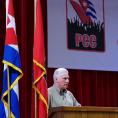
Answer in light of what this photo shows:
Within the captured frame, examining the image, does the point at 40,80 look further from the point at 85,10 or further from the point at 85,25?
the point at 85,10

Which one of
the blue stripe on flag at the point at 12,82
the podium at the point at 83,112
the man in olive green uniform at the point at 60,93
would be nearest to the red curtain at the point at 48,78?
the man in olive green uniform at the point at 60,93

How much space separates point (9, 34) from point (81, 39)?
291cm

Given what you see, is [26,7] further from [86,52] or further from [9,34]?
[9,34]

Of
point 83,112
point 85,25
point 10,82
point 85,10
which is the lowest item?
point 83,112

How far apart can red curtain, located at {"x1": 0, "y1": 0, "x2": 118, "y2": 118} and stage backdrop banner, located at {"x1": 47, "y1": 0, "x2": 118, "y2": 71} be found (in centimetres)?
22

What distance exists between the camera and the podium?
3967mm

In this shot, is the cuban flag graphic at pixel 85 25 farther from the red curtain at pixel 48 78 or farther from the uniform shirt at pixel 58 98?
the uniform shirt at pixel 58 98

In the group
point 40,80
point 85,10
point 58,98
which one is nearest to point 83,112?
point 40,80

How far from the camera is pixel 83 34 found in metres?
7.06

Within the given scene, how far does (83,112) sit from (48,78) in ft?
9.29

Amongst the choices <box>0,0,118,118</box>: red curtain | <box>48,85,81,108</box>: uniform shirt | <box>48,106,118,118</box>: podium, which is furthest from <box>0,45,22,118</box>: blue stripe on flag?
<box>0,0,118,118</box>: red curtain

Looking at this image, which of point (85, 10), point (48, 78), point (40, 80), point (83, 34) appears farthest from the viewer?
point (85, 10)

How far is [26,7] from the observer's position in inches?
269

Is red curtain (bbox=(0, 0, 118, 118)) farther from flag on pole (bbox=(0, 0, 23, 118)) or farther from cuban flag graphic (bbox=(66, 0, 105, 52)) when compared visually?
flag on pole (bbox=(0, 0, 23, 118))
